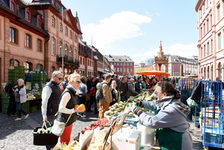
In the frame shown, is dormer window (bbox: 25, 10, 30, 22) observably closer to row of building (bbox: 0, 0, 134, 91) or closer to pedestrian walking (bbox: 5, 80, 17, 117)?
row of building (bbox: 0, 0, 134, 91)

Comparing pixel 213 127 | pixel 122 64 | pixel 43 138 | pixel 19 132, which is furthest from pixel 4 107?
pixel 122 64

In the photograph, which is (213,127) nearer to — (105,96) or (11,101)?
(105,96)

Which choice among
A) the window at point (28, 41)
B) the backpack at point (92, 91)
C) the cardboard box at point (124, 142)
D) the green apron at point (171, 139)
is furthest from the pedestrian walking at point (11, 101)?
the window at point (28, 41)

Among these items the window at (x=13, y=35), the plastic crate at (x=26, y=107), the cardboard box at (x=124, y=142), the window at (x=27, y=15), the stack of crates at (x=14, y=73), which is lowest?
the plastic crate at (x=26, y=107)

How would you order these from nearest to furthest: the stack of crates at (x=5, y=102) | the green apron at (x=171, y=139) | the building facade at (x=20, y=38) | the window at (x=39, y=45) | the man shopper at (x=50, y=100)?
the green apron at (x=171, y=139), the man shopper at (x=50, y=100), the stack of crates at (x=5, y=102), the building facade at (x=20, y=38), the window at (x=39, y=45)

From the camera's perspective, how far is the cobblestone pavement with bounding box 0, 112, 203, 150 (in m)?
4.91

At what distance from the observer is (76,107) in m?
3.50

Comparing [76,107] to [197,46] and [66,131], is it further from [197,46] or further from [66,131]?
[197,46]

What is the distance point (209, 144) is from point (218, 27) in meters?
21.6

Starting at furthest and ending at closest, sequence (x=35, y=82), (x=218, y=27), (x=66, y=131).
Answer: (x=218, y=27)
(x=35, y=82)
(x=66, y=131)

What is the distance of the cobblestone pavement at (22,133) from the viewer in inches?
193

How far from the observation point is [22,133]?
594cm

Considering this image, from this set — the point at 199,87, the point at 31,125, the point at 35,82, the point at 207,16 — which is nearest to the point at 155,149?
the point at 199,87

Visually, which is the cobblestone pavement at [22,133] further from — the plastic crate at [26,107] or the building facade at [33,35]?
the building facade at [33,35]
